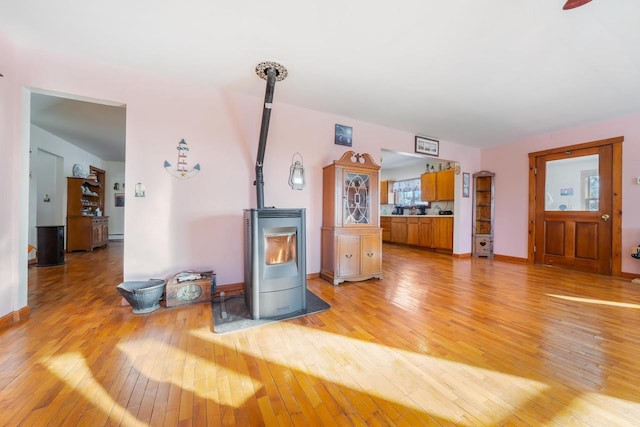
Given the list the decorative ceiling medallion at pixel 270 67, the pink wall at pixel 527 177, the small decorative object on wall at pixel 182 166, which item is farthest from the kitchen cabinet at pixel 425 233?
the small decorative object on wall at pixel 182 166

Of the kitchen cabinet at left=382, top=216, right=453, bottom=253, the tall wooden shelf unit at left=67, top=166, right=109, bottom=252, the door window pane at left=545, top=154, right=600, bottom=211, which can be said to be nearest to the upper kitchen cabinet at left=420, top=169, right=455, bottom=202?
the kitchen cabinet at left=382, top=216, right=453, bottom=253

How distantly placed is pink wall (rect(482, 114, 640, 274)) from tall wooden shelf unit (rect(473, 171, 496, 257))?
0.12 m

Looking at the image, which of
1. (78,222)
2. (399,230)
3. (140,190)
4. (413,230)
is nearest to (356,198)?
(140,190)

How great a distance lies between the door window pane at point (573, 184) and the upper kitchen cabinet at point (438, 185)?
1.70 meters

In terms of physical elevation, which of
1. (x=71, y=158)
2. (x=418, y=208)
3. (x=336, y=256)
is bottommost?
(x=336, y=256)

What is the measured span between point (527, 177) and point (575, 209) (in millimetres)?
894

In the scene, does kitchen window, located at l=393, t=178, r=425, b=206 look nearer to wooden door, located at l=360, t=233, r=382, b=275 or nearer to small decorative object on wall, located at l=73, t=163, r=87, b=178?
wooden door, located at l=360, t=233, r=382, b=275

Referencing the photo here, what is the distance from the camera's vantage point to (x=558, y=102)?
3074 millimetres

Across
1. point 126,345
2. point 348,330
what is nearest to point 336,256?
point 348,330

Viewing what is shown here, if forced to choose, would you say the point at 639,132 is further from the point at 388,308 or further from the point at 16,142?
the point at 16,142

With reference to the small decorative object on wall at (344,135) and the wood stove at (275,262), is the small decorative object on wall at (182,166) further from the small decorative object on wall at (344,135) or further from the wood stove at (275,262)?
the small decorative object on wall at (344,135)

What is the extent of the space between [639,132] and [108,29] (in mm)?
6431

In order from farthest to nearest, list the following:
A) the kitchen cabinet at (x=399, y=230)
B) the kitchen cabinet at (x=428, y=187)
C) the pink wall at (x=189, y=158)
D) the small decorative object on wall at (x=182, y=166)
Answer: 1. the kitchen cabinet at (x=399, y=230)
2. the kitchen cabinet at (x=428, y=187)
3. the small decorative object on wall at (x=182, y=166)
4. the pink wall at (x=189, y=158)

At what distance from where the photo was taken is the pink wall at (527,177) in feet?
11.4
